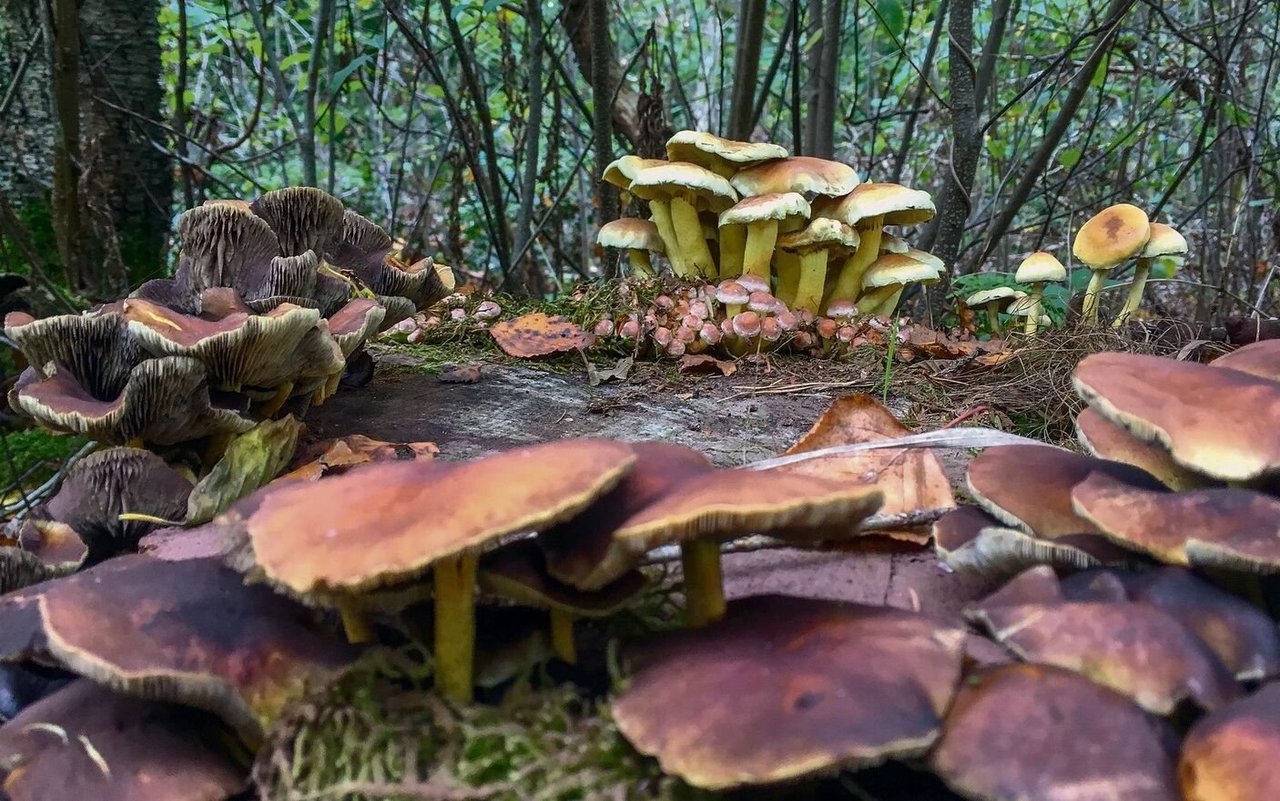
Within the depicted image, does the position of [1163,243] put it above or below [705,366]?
above

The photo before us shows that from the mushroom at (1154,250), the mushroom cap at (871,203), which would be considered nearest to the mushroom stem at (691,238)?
the mushroom cap at (871,203)

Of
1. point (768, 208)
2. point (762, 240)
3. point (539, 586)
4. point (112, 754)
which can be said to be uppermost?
point (768, 208)

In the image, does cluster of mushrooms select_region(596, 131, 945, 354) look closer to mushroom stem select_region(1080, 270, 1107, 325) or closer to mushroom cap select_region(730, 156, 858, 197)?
mushroom cap select_region(730, 156, 858, 197)

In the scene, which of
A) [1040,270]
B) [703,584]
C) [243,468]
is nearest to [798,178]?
[1040,270]

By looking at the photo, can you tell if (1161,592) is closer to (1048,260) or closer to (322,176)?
(1048,260)

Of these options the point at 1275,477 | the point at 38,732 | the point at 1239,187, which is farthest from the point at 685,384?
the point at 1239,187

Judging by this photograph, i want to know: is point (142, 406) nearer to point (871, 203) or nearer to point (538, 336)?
Result: point (538, 336)
